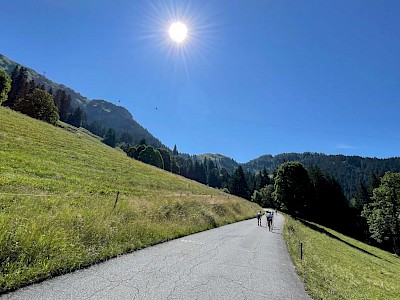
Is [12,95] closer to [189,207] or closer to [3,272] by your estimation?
Result: [189,207]

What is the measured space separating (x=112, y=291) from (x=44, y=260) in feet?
7.34

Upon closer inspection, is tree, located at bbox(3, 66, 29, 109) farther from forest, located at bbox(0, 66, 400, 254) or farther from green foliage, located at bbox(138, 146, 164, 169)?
green foliage, located at bbox(138, 146, 164, 169)

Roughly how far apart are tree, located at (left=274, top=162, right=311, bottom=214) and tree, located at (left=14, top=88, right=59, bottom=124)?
6233cm

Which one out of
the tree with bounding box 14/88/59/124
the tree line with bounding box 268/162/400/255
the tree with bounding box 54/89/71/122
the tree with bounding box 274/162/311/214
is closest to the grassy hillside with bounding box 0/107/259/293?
the tree with bounding box 274/162/311/214

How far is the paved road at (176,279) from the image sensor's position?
5.78 metres

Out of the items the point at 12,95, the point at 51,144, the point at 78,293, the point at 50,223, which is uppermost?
the point at 12,95

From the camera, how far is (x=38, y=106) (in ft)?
213

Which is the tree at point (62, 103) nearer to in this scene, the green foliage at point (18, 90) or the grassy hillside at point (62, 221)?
the green foliage at point (18, 90)

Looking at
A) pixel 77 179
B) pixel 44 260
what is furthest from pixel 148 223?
pixel 77 179

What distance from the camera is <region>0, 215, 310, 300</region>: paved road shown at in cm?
578

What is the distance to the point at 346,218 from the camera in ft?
271

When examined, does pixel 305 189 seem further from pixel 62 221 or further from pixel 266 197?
pixel 62 221

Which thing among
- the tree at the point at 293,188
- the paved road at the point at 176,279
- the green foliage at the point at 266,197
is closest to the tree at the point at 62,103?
the green foliage at the point at 266,197

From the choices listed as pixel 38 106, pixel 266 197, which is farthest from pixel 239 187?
pixel 38 106
